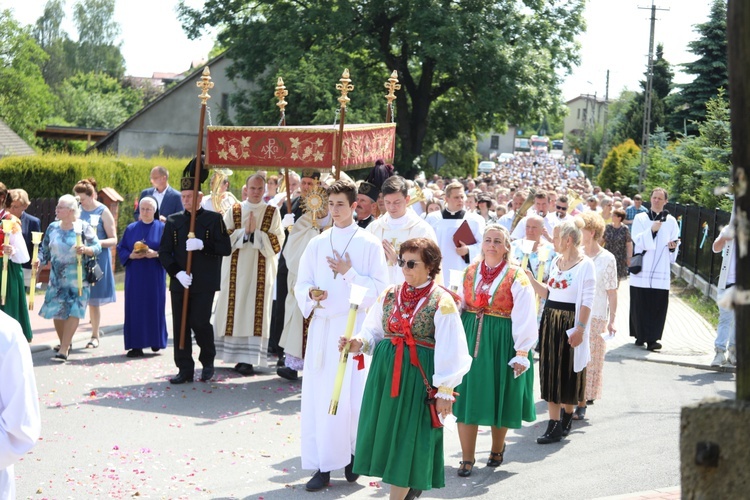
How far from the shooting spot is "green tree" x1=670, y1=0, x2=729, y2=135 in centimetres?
4231

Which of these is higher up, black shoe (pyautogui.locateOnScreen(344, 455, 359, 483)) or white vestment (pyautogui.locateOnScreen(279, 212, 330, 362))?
white vestment (pyautogui.locateOnScreen(279, 212, 330, 362))

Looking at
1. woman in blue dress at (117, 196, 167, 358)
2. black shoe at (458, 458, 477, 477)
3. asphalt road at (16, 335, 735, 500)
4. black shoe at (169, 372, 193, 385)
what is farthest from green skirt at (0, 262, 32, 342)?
black shoe at (458, 458, 477, 477)

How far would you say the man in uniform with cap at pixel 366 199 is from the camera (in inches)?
383

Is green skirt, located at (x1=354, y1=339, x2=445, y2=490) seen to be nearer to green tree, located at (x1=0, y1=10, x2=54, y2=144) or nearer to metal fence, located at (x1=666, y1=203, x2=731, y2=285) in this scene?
metal fence, located at (x1=666, y1=203, x2=731, y2=285)

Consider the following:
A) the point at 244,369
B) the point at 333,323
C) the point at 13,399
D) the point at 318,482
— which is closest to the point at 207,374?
the point at 244,369

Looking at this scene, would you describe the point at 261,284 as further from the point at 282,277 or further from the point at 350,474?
the point at 350,474

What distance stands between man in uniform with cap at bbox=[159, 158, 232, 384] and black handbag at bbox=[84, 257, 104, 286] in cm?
147

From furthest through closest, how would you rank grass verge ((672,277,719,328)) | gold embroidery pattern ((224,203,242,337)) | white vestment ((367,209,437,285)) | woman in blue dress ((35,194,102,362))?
grass verge ((672,277,719,328))
woman in blue dress ((35,194,102,362))
gold embroidery pattern ((224,203,242,337))
white vestment ((367,209,437,285))

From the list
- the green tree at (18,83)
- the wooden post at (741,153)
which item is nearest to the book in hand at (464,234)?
the wooden post at (741,153)

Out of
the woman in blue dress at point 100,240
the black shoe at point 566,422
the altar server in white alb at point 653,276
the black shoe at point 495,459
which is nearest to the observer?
the black shoe at point 495,459

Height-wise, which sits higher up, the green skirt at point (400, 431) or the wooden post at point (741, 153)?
the wooden post at point (741, 153)

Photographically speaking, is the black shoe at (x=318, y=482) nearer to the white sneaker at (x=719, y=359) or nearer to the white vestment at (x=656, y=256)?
the white sneaker at (x=719, y=359)

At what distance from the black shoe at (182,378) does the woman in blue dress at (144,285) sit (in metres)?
1.47

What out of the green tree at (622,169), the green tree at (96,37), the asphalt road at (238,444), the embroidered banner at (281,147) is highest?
the green tree at (96,37)
